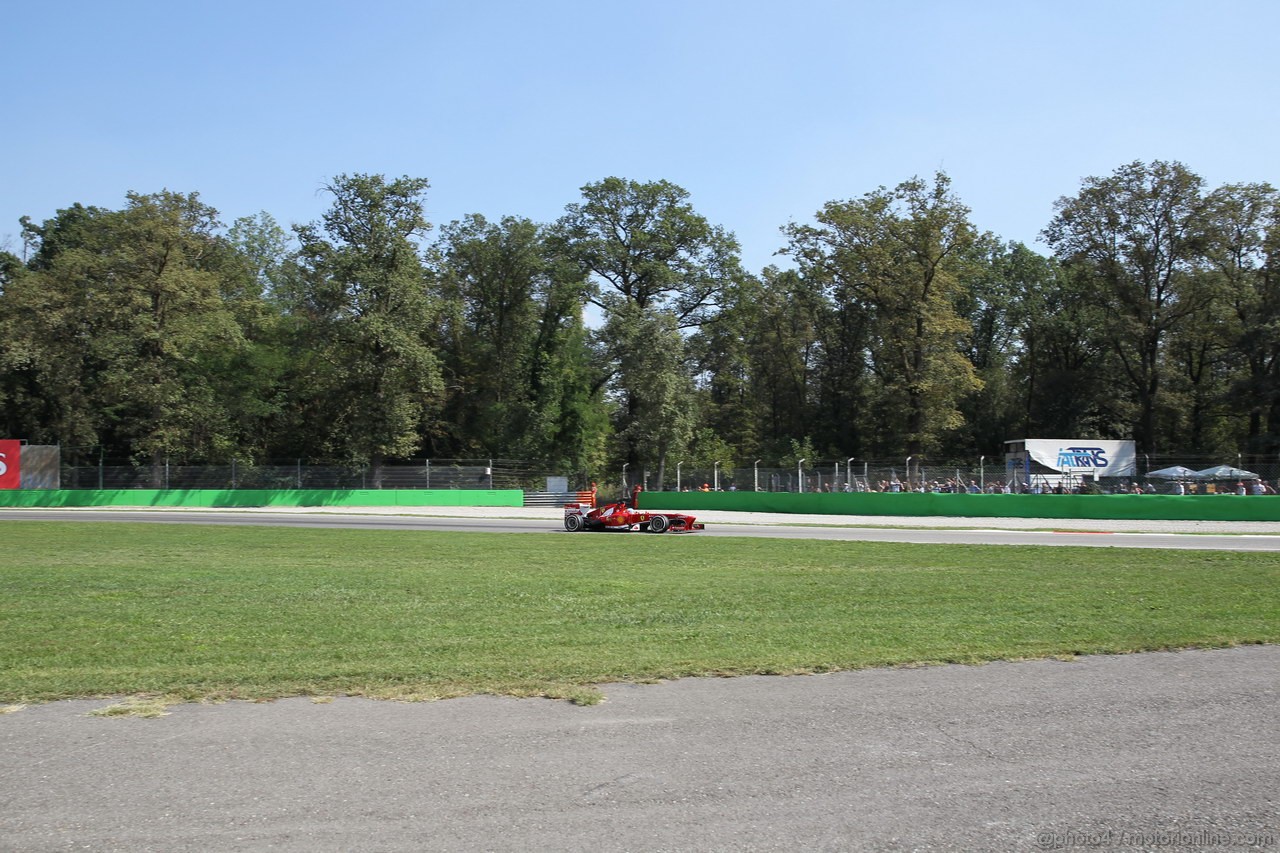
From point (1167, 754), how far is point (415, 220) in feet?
191

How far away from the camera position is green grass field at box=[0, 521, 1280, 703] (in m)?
8.43

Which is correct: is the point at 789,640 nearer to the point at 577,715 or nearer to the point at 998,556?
the point at 577,715

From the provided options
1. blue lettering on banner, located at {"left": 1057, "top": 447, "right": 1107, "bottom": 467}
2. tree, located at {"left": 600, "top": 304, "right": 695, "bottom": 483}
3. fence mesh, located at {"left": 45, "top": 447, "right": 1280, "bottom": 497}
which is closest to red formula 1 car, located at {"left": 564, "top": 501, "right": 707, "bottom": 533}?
fence mesh, located at {"left": 45, "top": 447, "right": 1280, "bottom": 497}

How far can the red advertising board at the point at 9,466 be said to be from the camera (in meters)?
53.4

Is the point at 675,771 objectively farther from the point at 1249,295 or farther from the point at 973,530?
the point at 1249,295

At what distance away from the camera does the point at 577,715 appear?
23.0 feet

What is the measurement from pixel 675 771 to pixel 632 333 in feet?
181

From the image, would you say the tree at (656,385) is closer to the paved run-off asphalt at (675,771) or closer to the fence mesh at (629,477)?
the fence mesh at (629,477)

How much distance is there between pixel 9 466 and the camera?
176 feet

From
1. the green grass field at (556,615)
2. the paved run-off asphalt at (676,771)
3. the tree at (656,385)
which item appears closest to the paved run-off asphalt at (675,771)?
the paved run-off asphalt at (676,771)

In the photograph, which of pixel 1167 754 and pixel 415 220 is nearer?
pixel 1167 754

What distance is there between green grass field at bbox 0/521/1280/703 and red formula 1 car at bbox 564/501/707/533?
9.33 meters

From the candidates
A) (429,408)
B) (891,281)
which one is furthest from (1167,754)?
(429,408)

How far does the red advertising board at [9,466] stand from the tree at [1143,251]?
66800 millimetres
